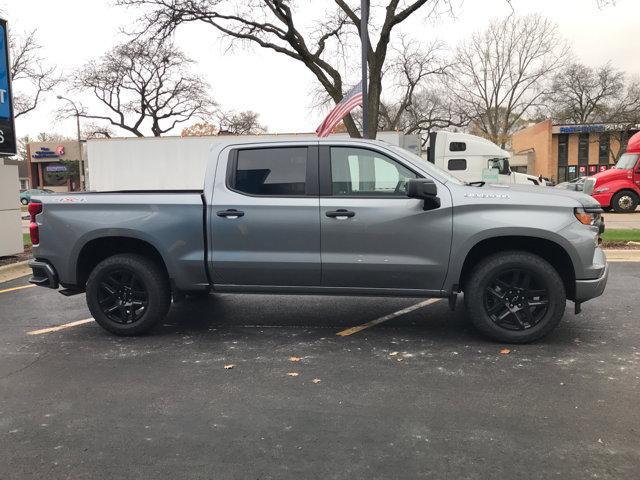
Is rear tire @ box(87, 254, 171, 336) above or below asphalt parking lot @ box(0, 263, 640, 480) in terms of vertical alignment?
above

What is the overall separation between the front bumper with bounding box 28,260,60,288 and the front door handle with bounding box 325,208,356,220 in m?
2.87

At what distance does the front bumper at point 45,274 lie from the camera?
17.9ft

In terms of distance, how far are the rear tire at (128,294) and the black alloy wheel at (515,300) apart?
314cm

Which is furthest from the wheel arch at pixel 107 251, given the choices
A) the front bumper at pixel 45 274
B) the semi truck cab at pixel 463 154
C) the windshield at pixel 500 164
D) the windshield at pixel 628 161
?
the windshield at pixel 628 161

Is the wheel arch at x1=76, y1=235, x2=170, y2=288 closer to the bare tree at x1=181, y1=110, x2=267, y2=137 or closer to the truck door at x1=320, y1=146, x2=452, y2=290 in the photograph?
the truck door at x1=320, y1=146, x2=452, y2=290

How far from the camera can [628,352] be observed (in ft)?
15.4

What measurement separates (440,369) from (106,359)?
289cm

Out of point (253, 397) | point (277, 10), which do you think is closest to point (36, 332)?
point (253, 397)

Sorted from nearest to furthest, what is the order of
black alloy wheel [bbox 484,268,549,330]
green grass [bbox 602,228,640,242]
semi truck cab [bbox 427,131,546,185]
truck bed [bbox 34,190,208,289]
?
black alloy wheel [bbox 484,268,549,330] → truck bed [bbox 34,190,208,289] → green grass [bbox 602,228,640,242] → semi truck cab [bbox 427,131,546,185]

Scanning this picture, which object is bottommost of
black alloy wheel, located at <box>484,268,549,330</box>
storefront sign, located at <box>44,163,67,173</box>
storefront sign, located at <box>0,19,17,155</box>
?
black alloy wheel, located at <box>484,268,549,330</box>

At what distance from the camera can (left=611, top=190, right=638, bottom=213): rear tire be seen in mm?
21156

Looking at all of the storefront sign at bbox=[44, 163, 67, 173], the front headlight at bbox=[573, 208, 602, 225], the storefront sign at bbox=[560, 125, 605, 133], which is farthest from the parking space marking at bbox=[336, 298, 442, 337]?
the storefront sign at bbox=[44, 163, 67, 173]

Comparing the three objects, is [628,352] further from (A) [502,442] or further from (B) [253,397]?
(B) [253,397]

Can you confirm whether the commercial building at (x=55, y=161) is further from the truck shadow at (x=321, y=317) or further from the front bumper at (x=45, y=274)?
the front bumper at (x=45, y=274)
